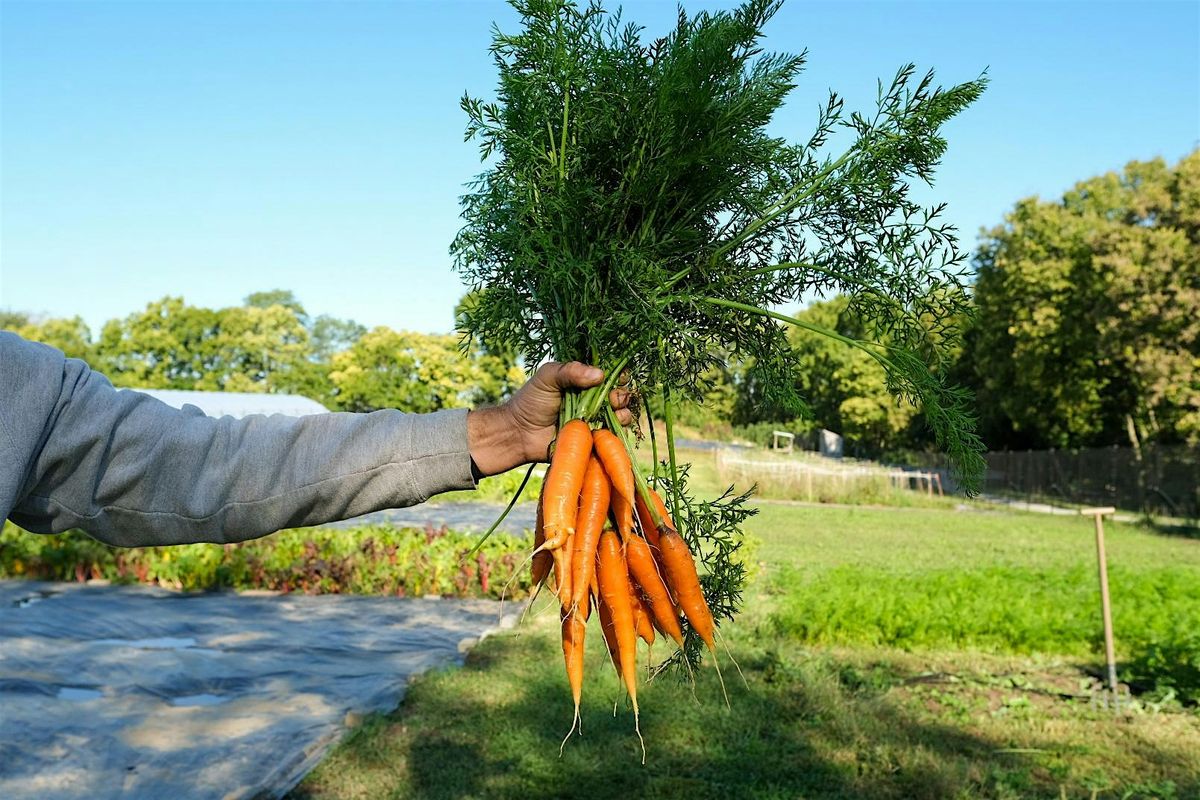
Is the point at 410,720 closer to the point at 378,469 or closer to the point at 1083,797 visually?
the point at 1083,797

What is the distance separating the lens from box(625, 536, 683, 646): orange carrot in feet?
6.79

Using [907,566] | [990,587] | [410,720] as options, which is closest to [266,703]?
[410,720]

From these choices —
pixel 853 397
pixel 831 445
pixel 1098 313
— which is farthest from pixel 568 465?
pixel 831 445

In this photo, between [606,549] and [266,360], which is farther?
[266,360]

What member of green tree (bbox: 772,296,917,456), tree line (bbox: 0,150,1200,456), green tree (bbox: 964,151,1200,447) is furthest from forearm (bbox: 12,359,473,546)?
green tree (bbox: 772,296,917,456)

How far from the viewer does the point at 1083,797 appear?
5.34 metres

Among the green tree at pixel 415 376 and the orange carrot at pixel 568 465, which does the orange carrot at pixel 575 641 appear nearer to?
the orange carrot at pixel 568 465

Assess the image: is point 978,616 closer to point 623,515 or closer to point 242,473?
point 623,515

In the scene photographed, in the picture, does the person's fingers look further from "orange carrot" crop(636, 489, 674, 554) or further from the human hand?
"orange carrot" crop(636, 489, 674, 554)

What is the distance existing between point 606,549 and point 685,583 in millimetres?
211

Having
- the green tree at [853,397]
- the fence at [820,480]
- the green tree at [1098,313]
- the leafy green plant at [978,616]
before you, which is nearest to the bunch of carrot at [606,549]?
the leafy green plant at [978,616]

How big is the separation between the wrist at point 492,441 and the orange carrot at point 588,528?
220 millimetres

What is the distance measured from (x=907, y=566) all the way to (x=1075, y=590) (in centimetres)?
444

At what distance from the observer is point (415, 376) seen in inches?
1447
